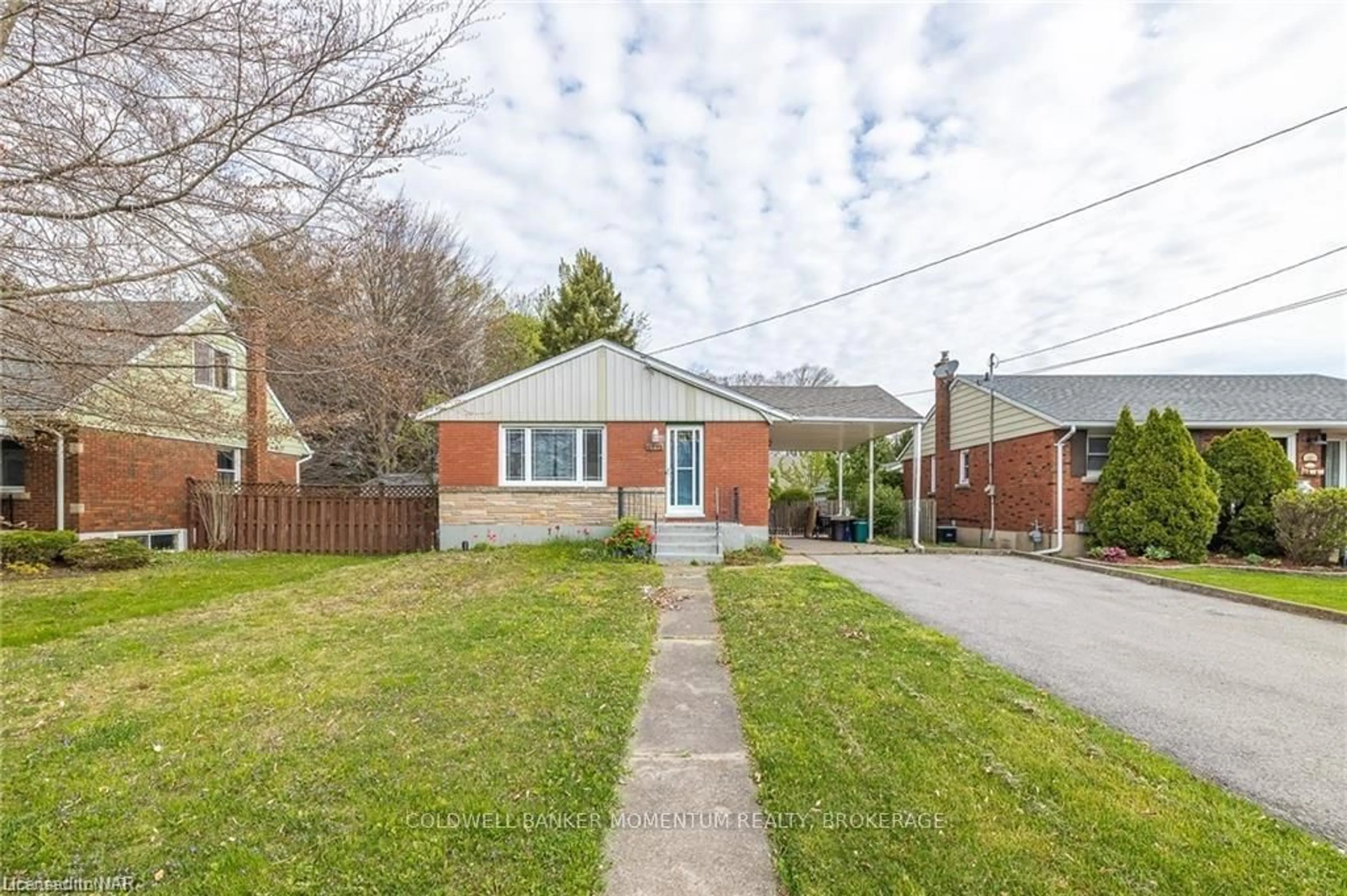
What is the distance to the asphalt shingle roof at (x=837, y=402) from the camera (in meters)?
14.5

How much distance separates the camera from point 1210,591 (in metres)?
8.96

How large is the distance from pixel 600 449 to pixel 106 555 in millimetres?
8776

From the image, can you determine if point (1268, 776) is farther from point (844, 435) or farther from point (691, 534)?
point (844, 435)

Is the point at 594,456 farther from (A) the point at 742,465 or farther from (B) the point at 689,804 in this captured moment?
(B) the point at 689,804

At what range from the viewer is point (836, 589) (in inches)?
335

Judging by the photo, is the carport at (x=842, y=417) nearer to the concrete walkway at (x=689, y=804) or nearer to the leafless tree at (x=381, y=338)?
the leafless tree at (x=381, y=338)

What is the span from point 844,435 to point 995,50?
33.7ft

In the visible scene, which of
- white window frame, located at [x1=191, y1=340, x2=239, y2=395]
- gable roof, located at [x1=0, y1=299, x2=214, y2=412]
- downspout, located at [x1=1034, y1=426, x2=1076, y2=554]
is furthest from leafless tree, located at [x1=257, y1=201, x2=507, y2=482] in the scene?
downspout, located at [x1=1034, y1=426, x2=1076, y2=554]

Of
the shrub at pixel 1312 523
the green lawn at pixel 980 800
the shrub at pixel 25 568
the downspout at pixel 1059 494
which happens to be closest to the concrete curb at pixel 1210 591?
the downspout at pixel 1059 494

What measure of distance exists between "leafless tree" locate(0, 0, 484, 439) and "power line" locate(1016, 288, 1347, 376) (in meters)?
16.0

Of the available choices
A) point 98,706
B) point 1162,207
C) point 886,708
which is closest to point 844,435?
point 1162,207

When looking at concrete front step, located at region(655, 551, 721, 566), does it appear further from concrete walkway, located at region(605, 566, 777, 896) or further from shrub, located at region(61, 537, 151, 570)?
shrub, located at region(61, 537, 151, 570)

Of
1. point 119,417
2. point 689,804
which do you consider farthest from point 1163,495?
point 119,417

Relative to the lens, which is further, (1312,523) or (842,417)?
(842,417)
